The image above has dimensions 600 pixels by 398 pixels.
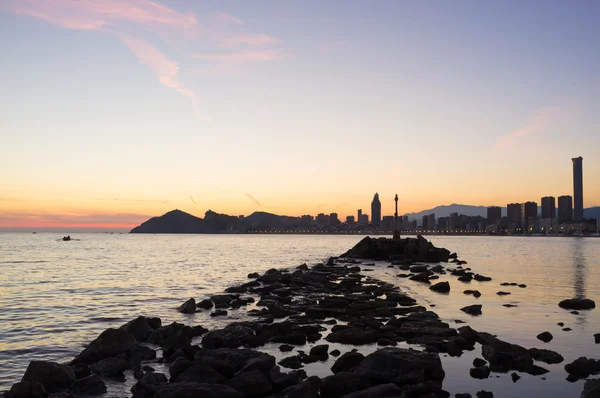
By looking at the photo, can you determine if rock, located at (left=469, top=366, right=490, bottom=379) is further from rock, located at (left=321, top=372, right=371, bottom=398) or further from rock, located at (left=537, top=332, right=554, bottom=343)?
rock, located at (left=537, top=332, right=554, bottom=343)

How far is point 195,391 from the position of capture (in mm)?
12570

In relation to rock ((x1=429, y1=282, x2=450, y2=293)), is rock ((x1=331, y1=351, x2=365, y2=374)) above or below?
above

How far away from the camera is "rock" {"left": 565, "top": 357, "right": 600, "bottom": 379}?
15.0 m

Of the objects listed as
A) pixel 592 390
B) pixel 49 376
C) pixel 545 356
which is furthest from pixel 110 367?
pixel 545 356

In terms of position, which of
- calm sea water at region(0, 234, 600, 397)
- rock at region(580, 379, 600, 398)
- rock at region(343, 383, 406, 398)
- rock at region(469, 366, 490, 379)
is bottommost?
calm sea water at region(0, 234, 600, 397)

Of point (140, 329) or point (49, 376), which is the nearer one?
point (49, 376)

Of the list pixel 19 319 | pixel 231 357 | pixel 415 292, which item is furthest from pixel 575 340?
pixel 19 319

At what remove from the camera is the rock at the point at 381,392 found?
12.4m

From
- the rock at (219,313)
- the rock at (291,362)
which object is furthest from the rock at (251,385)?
the rock at (219,313)

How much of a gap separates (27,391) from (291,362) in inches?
323

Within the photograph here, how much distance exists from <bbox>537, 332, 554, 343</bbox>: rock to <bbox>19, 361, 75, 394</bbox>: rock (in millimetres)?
18494

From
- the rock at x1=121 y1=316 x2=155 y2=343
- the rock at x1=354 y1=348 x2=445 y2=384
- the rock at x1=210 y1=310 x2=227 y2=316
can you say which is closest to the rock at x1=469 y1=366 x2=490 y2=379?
the rock at x1=354 y1=348 x2=445 y2=384

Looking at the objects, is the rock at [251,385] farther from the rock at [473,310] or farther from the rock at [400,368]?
the rock at [473,310]

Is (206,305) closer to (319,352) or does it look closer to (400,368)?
(319,352)
